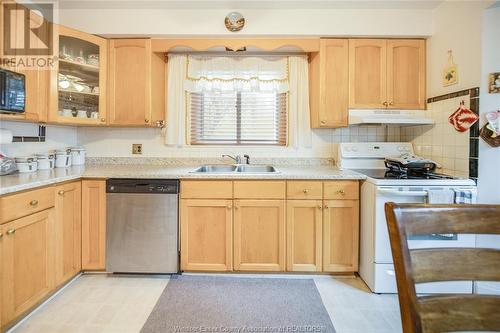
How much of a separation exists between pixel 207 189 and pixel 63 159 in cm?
139

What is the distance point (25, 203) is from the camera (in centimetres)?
180

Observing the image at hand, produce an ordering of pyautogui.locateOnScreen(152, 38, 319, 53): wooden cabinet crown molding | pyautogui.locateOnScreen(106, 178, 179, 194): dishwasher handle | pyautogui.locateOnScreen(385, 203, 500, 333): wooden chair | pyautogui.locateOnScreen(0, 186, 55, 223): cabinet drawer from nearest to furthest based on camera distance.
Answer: pyautogui.locateOnScreen(385, 203, 500, 333): wooden chair → pyautogui.locateOnScreen(0, 186, 55, 223): cabinet drawer → pyautogui.locateOnScreen(106, 178, 179, 194): dishwasher handle → pyautogui.locateOnScreen(152, 38, 319, 53): wooden cabinet crown molding

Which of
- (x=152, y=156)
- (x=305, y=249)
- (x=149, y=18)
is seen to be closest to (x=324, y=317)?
(x=305, y=249)

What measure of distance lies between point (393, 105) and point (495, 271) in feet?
7.29

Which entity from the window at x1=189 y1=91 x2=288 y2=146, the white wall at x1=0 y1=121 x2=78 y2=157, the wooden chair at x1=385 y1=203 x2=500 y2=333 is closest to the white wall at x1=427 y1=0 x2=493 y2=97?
the window at x1=189 y1=91 x2=288 y2=146

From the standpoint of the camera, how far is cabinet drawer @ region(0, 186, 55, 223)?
5.37 feet

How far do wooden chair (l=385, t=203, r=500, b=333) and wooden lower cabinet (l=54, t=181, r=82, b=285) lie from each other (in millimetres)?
2217

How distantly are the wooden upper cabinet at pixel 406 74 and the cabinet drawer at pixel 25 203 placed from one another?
287cm

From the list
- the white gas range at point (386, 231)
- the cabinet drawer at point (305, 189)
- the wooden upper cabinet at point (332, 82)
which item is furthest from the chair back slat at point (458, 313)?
the wooden upper cabinet at point (332, 82)

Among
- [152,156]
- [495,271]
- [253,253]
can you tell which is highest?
[152,156]

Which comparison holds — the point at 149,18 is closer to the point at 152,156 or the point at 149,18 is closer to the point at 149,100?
the point at 149,100

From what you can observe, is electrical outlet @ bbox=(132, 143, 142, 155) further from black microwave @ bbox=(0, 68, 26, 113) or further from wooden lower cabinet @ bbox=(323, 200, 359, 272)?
wooden lower cabinet @ bbox=(323, 200, 359, 272)

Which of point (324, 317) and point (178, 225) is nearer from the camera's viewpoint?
point (324, 317)

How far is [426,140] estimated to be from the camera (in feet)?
8.91
